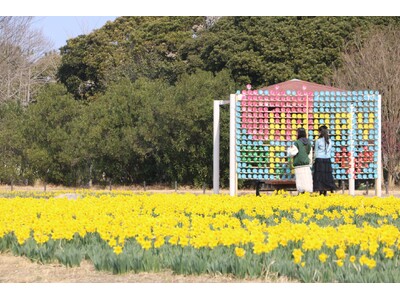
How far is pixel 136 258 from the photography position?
673 centimetres

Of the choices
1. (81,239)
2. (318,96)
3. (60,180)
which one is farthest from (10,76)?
(81,239)

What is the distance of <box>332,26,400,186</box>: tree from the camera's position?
2602 cm

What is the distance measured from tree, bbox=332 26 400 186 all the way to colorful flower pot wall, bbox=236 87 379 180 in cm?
735

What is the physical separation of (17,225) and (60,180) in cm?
1788

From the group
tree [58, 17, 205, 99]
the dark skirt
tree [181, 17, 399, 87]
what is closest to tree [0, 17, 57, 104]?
tree [58, 17, 205, 99]

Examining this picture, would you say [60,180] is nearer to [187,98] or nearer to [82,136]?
[82,136]

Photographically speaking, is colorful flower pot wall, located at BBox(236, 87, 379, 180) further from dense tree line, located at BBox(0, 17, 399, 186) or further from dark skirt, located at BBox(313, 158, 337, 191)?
dense tree line, located at BBox(0, 17, 399, 186)

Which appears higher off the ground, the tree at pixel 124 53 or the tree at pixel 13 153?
the tree at pixel 124 53

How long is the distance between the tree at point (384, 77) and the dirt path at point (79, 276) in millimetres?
20285

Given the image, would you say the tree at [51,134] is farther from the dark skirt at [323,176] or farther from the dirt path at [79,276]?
the dirt path at [79,276]

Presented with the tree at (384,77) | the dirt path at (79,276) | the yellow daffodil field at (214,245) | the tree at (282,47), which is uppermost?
the tree at (282,47)

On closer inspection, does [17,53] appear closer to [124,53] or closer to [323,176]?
[124,53]

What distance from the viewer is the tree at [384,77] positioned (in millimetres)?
26016

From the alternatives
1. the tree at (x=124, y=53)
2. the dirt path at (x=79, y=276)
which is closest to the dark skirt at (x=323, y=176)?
the dirt path at (x=79, y=276)
